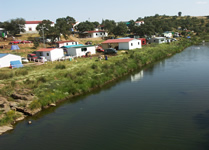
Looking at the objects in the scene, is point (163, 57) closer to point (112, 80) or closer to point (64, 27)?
point (112, 80)

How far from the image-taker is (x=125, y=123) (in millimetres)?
15008

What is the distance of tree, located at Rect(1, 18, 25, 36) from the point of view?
6209 cm

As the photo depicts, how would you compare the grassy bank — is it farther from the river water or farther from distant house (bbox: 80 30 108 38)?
distant house (bbox: 80 30 108 38)

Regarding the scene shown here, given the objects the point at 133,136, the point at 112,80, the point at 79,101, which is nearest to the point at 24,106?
the point at 79,101

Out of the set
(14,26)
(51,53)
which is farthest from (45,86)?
(14,26)

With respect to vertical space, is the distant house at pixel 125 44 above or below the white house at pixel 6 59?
above

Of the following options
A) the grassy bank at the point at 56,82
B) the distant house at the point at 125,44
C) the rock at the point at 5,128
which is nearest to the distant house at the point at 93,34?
the distant house at the point at 125,44

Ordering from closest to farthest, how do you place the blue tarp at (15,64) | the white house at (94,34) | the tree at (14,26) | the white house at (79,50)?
the blue tarp at (15,64) < the white house at (79,50) < the tree at (14,26) < the white house at (94,34)

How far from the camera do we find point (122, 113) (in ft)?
55.1

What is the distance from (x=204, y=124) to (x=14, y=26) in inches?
2487

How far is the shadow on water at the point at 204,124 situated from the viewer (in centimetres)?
1170

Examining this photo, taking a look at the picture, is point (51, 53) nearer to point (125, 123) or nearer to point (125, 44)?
point (125, 44)

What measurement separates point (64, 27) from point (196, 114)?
50.6m

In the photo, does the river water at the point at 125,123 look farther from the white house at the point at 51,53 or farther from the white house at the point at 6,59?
the white house at the point at 51,53
